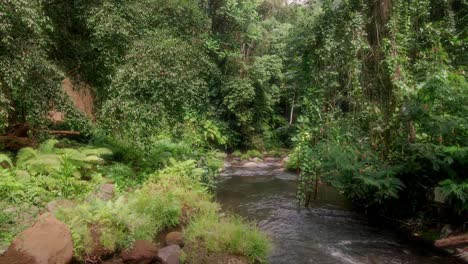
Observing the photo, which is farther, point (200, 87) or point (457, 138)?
point (200, 87)

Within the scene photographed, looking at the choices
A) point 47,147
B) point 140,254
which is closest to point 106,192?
point 47,147

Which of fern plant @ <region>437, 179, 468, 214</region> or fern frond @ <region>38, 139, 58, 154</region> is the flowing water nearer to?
fern plant @ <region>437, 179, 468, 214</region>

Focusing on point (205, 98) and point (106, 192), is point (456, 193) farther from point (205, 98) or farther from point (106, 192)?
point (205, 98)

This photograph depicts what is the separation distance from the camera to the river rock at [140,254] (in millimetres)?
5961

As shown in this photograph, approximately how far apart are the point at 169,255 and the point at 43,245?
186cm

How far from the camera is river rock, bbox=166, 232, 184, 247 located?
22.0 ft

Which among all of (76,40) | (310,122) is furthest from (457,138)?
(76,40)

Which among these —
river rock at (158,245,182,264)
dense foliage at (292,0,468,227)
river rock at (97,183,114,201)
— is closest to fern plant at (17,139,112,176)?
river rock at (97,183,114,201)

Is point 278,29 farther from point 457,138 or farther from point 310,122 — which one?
point 457,138

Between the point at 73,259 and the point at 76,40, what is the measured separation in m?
6.87

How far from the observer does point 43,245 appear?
5.29 meters

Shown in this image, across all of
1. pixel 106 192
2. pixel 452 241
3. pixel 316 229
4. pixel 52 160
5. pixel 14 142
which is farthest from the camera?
pixel 14 142

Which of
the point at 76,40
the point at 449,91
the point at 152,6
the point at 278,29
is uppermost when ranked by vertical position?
the point at 278,29

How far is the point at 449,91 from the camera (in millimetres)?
Answer: 7051
